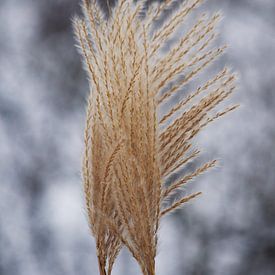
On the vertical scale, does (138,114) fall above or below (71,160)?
below

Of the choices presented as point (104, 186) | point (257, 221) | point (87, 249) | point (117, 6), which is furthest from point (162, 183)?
point (257, 221)

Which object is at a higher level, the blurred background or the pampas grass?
A: the blurred background

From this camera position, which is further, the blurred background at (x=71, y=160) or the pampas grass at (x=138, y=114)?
the blurred background at (x=71, y=160)

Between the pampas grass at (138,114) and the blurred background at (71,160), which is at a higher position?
the blurred background at (71,160)

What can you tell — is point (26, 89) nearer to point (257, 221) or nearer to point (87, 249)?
point (87, 249)

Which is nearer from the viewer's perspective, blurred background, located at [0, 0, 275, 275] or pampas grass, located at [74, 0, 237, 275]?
pampas grass, located at [74, 0, 237, 275]
